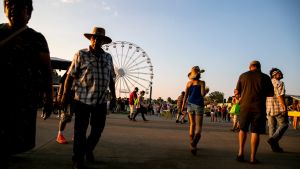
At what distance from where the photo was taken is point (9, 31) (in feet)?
7.64

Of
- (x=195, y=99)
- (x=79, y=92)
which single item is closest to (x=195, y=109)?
(x=195, y=99)

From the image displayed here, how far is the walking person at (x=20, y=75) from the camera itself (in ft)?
7.13

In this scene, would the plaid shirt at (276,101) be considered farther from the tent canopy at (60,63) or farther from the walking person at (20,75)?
the tent canopy at (60,63)

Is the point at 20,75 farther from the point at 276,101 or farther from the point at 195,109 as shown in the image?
the point at 276,101

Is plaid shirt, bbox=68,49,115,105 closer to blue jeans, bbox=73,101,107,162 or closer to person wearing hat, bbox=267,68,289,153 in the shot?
blue jeans, bbox=73,101,107,162

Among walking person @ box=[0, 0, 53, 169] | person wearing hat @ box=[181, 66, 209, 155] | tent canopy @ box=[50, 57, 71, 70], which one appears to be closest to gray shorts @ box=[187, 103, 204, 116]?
person wearing hat @ box=[181, 66, 209, 155]

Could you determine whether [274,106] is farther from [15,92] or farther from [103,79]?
[15,92]

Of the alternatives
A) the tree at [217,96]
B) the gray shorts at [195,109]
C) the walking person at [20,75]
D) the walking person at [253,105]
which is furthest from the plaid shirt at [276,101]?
the tree at [217,96]

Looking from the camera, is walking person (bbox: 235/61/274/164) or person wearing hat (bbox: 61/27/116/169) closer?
person wearing hat (bbox: 61/27/116/169)

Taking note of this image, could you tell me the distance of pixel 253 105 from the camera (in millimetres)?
5234

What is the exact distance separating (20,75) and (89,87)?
189 centimetres

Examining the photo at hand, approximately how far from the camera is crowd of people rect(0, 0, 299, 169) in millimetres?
2219

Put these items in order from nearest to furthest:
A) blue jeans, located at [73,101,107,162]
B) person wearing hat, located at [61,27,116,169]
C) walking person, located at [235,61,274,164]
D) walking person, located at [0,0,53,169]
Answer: walking person, located at [0,0,53,169] < blue jeans, located at [73,101,107,162] < person wearing hat, located at [61,27,116,169] < walking person, located at [235,61,274,164]

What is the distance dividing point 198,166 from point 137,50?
1554 inches
